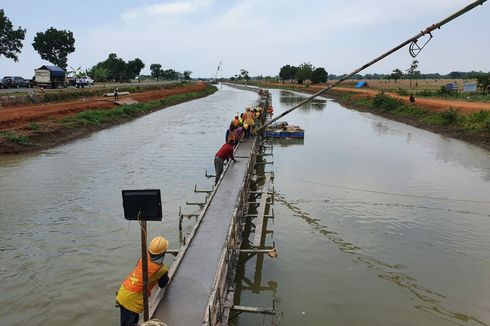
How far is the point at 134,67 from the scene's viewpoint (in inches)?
4235

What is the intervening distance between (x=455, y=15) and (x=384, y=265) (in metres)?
6.00

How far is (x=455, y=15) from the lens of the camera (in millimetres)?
8750

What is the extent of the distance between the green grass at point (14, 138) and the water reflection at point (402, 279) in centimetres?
1642

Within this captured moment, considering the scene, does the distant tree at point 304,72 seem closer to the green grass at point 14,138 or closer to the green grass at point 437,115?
the green grass at point 437,115

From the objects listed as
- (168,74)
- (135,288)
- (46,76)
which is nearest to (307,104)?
(46,76)

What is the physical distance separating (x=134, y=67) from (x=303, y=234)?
105858 mm

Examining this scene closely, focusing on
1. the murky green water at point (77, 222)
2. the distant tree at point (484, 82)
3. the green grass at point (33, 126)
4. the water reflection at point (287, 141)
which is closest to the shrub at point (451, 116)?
the water reflection at point (287, 141)

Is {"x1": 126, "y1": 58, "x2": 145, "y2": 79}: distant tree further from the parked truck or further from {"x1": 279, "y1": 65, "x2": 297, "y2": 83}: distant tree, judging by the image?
the parked truck

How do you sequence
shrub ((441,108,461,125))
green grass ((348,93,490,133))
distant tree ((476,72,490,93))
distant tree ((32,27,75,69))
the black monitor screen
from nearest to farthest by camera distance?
the black monitor screen < green grass ((348,93,490,133)) < shrub ((441,108,461,125)) < distant tree ((476,72,490,93)) < distant tree ((32,27,75,69))

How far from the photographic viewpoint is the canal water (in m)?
7.61

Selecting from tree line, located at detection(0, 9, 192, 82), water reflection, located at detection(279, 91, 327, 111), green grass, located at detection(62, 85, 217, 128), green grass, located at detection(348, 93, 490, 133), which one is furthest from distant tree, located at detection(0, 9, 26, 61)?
green grass, located at detection(348, 93, 490, 133)

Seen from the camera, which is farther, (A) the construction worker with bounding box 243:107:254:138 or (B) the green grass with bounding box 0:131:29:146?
(B) the green grass with bounding box 0:131:29:146

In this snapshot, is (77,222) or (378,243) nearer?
(378,243)

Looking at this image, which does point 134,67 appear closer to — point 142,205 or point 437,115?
point 437,115
